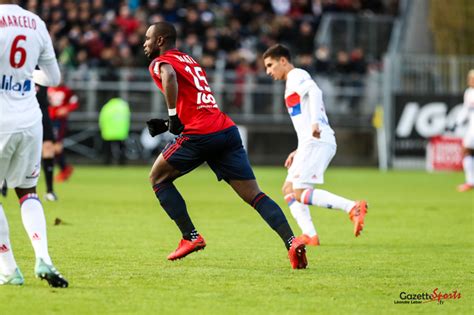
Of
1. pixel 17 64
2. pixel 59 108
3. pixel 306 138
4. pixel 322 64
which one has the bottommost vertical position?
pixel 322 64

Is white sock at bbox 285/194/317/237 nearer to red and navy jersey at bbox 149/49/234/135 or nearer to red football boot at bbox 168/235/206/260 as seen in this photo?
red football boot at bbox 168/235/206/260

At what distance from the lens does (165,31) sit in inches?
389

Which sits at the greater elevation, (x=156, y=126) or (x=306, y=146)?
(x=156, y=126)

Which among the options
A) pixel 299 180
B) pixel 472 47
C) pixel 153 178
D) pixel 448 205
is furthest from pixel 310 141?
pixel 472 47

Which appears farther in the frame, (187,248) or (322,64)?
(322,64)

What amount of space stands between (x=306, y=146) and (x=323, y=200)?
0.61 metres

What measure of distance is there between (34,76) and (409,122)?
24.1 m

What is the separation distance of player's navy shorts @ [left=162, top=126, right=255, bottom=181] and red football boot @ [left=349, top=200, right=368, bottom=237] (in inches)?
72.1

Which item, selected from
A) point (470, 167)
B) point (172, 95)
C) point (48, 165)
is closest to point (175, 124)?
point (172, 95)

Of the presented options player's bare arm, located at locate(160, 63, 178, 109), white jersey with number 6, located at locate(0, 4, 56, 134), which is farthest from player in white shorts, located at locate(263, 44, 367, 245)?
white jersey with number 6, located at locate(0, 4, 56, 134)

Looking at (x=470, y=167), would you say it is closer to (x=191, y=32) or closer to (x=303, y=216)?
(x=303, y=216)

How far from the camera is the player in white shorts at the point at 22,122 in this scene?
26.1 feet

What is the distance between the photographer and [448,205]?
1831 centimetres

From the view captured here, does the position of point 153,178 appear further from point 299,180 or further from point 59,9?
point 59,9
